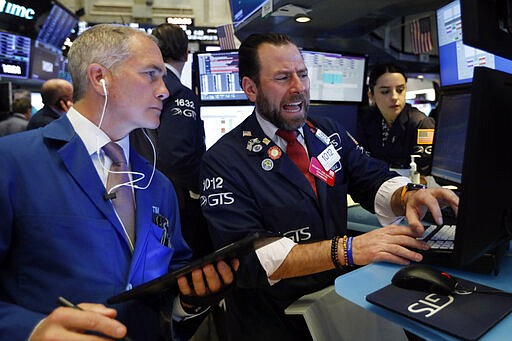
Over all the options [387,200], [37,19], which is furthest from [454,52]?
[37,19]

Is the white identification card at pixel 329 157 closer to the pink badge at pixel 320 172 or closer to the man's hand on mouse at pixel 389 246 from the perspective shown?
the pink badge at pixel 320 172

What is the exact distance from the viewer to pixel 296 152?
1468mm

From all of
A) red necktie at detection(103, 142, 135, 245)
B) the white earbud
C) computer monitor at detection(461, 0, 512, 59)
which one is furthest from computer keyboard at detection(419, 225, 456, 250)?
the white earbud

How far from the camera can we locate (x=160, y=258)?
1.06 m

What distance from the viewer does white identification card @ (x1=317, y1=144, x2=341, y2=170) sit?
4.81 feet

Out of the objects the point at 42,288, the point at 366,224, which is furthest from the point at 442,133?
the point at 42,288

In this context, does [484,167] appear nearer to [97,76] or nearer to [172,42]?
[97,76]

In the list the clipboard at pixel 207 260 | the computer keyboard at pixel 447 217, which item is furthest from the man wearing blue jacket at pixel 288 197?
the clipboard at pixel 207 260

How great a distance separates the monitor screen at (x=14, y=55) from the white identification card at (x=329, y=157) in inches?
171

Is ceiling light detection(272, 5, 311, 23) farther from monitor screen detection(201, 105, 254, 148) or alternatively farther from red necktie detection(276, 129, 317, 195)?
red necktie detection(276, 129, 317, 195)

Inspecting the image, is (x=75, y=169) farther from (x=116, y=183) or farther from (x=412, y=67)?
(x=412, y=67)

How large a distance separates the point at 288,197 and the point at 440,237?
1.54 feet

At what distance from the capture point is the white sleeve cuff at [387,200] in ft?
4.66

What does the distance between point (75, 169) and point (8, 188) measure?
14 centimetres
